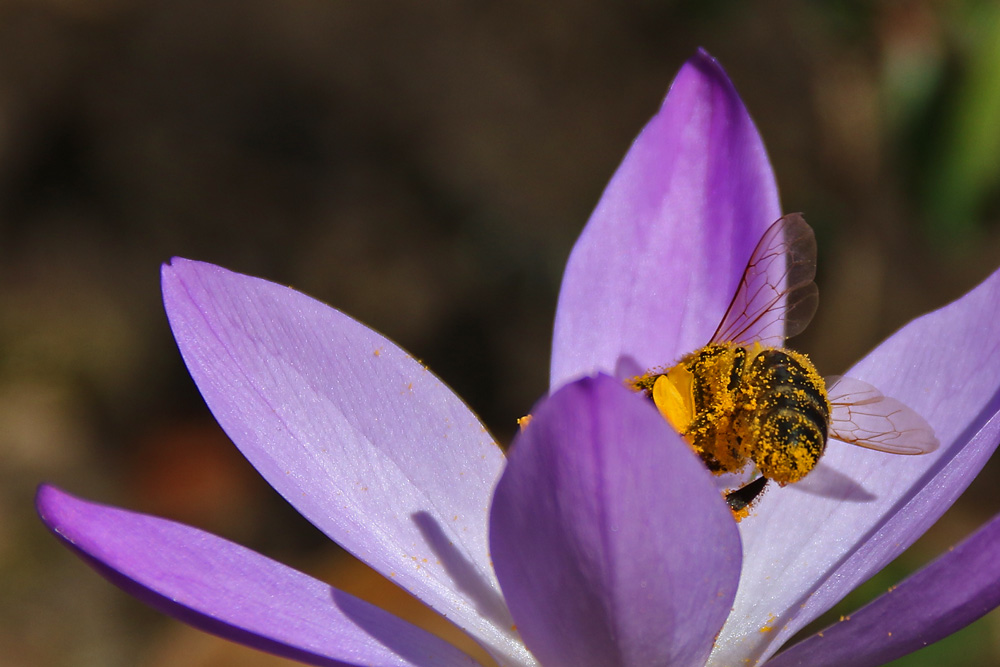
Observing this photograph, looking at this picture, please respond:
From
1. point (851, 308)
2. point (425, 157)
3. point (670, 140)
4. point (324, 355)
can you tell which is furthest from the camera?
point (425, 157)

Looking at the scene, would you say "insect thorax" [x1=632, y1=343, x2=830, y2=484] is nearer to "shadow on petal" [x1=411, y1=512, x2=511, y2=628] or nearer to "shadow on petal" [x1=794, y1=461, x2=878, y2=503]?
"shadow on petal" [x1=794, y1=461, x2=878, y2=503]

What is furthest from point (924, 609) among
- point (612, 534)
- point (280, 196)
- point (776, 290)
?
point (280, 196)

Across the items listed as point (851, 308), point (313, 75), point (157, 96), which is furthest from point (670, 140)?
point (157, 96)

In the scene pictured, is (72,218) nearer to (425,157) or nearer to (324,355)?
(425,157)

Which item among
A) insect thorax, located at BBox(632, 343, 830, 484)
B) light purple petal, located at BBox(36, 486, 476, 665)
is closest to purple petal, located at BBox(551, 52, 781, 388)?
insect thorax, located at BBox(632, 343, 830, 484)

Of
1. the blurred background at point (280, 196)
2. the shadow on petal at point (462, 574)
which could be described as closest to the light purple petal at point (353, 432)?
the shadow on petal at point (462, 574)

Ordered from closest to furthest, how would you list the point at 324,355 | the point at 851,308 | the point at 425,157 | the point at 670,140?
the point at 324,355 → the point at 670,140 → the point at 851,308 → the point at 425,157

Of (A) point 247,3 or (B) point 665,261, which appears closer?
(B) point 665,261

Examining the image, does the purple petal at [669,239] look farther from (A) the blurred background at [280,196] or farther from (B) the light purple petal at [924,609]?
(A) the blurred background at [280,196]
